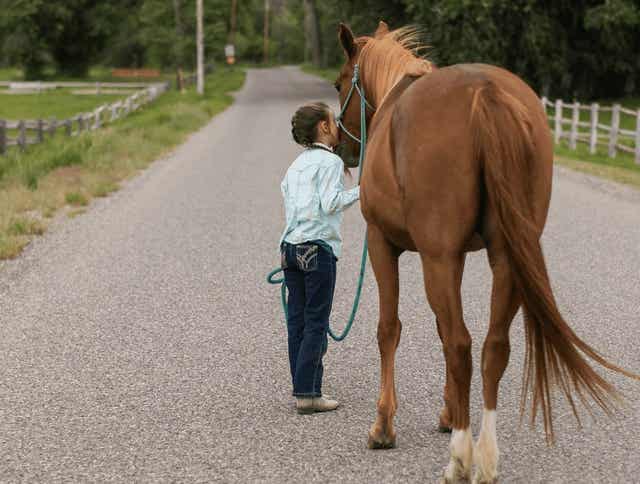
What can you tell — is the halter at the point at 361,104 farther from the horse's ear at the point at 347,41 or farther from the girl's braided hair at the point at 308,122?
the girl's braided hair at the point at 308,122

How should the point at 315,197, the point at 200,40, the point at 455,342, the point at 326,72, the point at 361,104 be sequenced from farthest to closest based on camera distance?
the point at 326,72, the point at 200,40, the point at 361,104, the point at 315,197, the point at 455,342

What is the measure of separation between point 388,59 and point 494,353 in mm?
1842

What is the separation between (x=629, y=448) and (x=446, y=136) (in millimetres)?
1743

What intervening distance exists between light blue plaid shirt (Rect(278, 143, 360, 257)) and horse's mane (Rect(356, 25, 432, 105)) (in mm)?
477

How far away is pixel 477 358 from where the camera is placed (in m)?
5.93

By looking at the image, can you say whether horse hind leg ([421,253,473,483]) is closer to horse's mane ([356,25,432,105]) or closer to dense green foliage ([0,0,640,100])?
horse's mane ([356,25,432,105])

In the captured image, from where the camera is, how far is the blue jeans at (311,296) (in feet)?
15.7

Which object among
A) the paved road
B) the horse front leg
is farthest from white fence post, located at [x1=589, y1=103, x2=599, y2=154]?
the horse front leg

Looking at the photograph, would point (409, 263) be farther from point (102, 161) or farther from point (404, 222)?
point (102, 161)

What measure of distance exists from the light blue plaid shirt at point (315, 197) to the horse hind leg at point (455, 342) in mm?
990

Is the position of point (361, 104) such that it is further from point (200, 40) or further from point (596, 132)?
point (200, 40)

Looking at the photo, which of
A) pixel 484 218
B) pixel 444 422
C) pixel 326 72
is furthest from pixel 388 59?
pixel 326 72

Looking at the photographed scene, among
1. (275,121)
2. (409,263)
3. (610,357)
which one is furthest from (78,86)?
(610,357)

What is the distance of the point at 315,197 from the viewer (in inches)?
185
